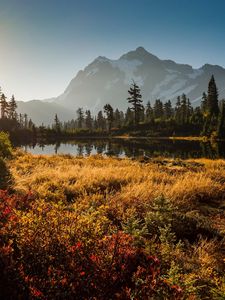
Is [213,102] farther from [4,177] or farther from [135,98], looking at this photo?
[4,177]

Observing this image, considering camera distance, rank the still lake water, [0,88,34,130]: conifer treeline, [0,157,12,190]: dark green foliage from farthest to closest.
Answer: [0,88,34,130]: conifer treeline
the still lake water
[0,157,12,190]: dark green foliage

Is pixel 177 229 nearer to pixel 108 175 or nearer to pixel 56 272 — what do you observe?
pixel 56 272

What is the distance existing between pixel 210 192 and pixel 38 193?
565 centimetres

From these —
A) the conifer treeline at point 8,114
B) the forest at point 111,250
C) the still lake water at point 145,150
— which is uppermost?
the conifer treeline at point 8,114

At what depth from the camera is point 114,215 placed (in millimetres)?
6855

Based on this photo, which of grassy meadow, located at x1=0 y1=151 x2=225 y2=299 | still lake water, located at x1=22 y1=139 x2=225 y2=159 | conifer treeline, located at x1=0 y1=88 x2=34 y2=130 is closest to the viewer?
grassy meadow, located at x1=0 y1=151 x2=225 y2=299

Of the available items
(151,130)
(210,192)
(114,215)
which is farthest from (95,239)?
(151,130)

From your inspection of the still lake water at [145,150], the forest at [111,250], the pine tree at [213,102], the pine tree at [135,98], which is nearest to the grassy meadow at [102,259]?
the forest at [111,250]

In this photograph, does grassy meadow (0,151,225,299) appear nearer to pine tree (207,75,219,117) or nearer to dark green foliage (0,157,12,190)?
dark green foliage (0,157,12,190)

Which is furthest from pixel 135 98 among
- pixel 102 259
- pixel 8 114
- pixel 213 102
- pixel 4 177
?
pixel 102 259

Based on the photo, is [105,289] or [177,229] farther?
[177,229]

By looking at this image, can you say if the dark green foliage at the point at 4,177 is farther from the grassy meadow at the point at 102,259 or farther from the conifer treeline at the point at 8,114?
the conifer treeline at the point at 8,114

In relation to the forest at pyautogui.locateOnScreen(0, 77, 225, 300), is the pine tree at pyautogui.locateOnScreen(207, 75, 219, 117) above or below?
above

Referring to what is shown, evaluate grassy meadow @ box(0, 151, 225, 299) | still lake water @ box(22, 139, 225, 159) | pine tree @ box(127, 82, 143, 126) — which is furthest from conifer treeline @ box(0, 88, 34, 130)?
grassy meadow @ box(0, 151, 225, 299)
